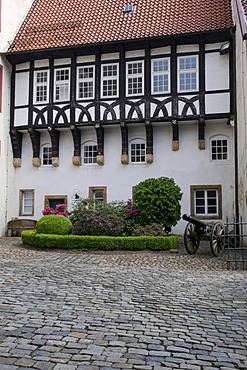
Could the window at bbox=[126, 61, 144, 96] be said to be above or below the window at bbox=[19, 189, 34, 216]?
Result: above

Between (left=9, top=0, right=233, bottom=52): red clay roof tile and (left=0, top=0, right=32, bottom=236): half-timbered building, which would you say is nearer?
(left=9, top=0, right=233, bottom=52): red clay roof tile

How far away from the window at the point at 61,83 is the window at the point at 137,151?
3997mm

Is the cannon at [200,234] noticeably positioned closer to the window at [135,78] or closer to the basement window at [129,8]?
the window at [135,78]

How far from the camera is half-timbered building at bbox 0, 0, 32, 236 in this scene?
2005 centimetres

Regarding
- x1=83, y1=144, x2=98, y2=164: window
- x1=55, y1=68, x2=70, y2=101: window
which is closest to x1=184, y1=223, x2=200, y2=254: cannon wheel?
x1=83, y1=144, x2=98, y2=164: window

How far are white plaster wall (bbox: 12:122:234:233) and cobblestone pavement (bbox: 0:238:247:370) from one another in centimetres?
884

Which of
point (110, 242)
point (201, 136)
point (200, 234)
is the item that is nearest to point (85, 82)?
point (201, 136)

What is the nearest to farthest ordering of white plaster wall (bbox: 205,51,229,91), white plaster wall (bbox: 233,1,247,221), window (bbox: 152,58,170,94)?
white plaster wall (bbox: 233,1,247,221) → white plaster wall (bbox: 205,51,229,91) → window (bbox: 152,58,170,94)

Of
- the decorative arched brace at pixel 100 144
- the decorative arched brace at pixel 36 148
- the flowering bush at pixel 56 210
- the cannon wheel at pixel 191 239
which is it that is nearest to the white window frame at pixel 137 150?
the decorative arched brace at pixel 100 144

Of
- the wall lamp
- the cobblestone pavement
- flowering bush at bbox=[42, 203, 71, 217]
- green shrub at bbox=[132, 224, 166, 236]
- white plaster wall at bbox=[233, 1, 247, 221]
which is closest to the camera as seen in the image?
the cobblestone pavement

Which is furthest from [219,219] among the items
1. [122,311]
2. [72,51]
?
[122,311]

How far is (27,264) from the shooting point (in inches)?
425

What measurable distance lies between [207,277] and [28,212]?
13.5m

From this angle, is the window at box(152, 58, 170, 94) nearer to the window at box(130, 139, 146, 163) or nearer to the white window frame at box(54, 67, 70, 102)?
the window at box(130, 139, 146, 163)
